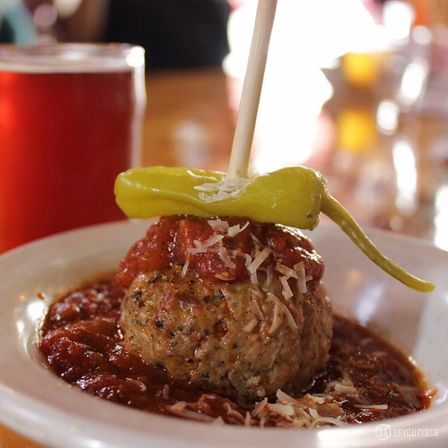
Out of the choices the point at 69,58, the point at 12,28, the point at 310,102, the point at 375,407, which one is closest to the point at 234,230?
the point at 375,407

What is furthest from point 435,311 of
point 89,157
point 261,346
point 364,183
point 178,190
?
point 364,183

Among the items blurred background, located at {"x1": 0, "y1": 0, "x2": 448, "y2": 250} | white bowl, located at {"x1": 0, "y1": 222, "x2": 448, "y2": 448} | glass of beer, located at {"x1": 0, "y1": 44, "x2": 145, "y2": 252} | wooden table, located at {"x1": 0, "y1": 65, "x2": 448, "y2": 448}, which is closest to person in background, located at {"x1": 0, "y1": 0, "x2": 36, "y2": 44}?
blurred background, located at {"x1": 0, "y1": 0, "x2": 448, "y2": 250}

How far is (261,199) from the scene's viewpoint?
4.96 feet

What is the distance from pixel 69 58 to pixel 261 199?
4.34 feet

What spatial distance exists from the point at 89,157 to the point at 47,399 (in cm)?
140

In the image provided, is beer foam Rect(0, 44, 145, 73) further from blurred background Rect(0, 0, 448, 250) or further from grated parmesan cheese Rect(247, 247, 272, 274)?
grated parmesan cheese Rect(247, 247, 272, 274)

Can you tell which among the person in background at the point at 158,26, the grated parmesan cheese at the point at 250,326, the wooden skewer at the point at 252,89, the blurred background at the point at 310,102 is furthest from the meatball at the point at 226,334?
the person in background at the point at 158,26

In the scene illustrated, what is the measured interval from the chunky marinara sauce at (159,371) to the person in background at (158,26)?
5520 millimetres

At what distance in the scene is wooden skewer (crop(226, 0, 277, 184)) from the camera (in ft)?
4.83

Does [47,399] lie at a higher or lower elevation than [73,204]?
higher

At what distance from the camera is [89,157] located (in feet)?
7.95

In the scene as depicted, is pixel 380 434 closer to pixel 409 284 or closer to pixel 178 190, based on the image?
pixel 409 284

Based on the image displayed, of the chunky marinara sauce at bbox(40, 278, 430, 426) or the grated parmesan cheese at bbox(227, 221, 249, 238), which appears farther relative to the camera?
the grated parmesan cheese at bbox(227, 221, 249, 238)

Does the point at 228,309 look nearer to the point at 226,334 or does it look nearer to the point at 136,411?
the point at 226,334
